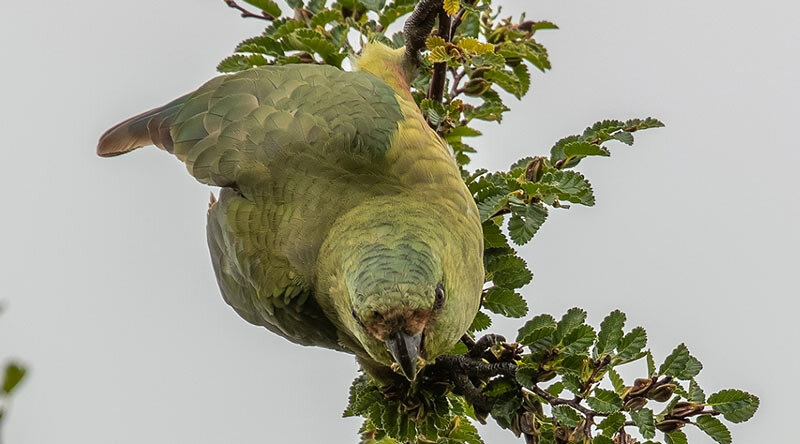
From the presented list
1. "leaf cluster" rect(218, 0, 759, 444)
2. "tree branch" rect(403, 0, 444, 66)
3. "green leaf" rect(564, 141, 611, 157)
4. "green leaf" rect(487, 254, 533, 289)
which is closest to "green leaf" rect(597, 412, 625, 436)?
"leaf cluster" rect(218, 0, 759, 444)

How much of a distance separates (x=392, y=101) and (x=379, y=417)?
1274 mm

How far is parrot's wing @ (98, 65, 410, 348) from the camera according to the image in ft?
10.9

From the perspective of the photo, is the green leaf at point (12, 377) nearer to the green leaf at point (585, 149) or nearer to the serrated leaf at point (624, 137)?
the green leaf at point (585, 149)

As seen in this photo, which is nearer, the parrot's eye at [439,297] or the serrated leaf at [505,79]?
the parrot's eye at [439,297]

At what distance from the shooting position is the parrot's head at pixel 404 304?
269 centimetres

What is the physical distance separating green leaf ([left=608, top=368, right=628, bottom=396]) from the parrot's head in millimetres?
511

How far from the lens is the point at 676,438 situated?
2635 mm

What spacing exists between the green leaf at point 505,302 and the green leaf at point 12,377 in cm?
236

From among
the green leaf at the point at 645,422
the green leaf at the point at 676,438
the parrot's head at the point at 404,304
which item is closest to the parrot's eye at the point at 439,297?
the parrot's head at the point at 404,304

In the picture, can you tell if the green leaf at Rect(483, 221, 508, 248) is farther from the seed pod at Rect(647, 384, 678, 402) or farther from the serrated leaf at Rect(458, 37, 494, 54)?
the seed pod at Rect(647, 384, 678, 402)

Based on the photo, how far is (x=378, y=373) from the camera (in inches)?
133

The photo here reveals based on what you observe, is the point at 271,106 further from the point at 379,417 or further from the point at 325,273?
the point at 379,417

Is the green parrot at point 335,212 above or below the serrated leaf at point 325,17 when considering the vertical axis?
below

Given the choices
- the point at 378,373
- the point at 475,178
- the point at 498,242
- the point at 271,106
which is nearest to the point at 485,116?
the point at 475,178
